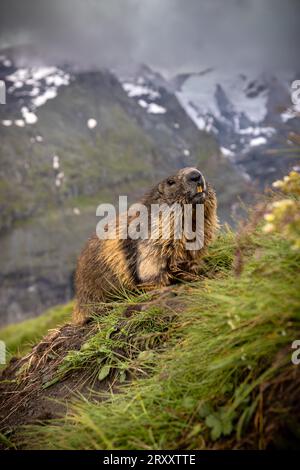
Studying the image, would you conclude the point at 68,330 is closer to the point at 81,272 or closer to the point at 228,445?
the point at 81,272

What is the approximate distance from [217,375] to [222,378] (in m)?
0.06

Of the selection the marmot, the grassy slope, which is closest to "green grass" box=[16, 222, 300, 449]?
the grassy slope

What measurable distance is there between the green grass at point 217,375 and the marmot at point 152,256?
1.91 metres

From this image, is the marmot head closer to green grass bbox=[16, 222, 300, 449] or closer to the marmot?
the marmot

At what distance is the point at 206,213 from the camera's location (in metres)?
6.93

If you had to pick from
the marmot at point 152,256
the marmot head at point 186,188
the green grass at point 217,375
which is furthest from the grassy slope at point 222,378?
the marmot head at point 186,188

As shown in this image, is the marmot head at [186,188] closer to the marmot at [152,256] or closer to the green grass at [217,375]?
the marmot at [152,256]

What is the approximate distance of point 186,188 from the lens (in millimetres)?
6699

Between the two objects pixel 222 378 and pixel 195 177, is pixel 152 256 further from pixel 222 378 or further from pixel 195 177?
pixel 222 378

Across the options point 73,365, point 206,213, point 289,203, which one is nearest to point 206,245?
point 206,213

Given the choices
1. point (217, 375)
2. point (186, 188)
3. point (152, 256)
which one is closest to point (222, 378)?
point (217, 375)

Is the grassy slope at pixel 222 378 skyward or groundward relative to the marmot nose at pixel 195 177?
groundward

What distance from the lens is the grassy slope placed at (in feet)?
10.8

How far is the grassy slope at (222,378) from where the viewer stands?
331cm
